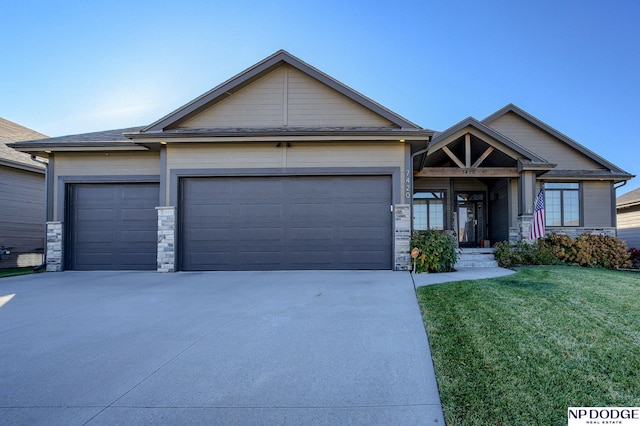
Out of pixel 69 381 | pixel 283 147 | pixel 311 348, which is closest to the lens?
pixel 69 381

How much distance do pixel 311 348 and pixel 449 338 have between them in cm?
151

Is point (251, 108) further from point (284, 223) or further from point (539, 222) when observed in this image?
point (539, 222)

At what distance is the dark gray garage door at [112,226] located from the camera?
10078mm

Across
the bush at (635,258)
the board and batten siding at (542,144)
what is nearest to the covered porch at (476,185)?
the board and batten siding at (542,144)

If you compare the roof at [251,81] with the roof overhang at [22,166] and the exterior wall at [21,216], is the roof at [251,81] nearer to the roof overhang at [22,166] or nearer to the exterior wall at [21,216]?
the roof overhang at [22,166]

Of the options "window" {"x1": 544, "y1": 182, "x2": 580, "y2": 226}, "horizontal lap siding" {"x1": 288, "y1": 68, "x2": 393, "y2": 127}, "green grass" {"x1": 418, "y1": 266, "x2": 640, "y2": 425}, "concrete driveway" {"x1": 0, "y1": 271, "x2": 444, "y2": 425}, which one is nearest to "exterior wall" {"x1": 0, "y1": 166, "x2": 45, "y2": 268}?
"concrete driveway" {"x1": 0, "y1": 271, "x2": 444, "y2": 425}

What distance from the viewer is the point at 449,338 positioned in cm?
376

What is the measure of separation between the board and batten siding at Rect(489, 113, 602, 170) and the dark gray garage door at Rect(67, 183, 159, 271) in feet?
44.6

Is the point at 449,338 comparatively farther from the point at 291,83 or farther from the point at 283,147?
the point at 291,83

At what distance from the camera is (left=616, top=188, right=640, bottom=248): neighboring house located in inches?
658

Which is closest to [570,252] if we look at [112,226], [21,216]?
[112,226]

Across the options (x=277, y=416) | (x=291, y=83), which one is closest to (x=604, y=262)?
(x=291, y=83)

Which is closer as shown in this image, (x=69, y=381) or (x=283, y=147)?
(x=69, y=381)

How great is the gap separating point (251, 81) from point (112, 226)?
19.4 feet
